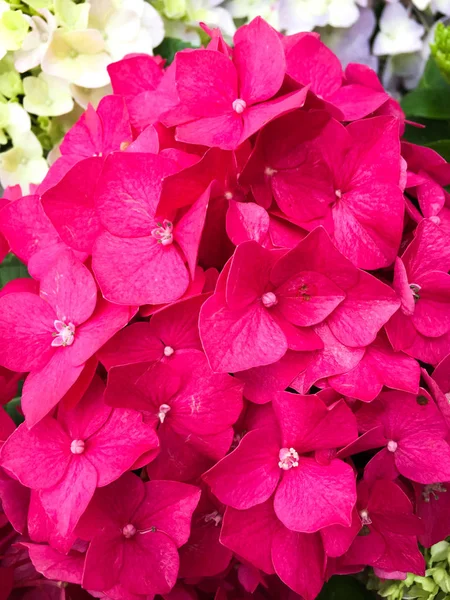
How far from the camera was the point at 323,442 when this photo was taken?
0.46 m

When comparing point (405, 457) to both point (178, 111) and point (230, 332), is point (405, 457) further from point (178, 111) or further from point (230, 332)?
point (178, 111)

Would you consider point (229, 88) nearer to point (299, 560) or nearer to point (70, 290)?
point (70, 290)

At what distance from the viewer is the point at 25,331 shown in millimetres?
497

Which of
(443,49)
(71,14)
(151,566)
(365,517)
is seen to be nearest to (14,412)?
(151,566)

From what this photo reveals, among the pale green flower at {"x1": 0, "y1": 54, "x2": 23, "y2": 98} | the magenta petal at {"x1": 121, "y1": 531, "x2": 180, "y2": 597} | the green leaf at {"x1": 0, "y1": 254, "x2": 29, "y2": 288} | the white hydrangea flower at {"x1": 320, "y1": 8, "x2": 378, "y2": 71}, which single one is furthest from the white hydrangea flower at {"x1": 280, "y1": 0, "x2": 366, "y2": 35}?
the magenta petal at {"x1": 121, "y1": 531, "x2": 180, "y2": 597}

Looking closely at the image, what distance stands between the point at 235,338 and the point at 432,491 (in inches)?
9.2

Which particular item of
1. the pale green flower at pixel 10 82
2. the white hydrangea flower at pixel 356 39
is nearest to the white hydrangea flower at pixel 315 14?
the white hydrangea flower at pixel 356 39

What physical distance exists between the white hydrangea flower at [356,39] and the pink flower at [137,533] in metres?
0.67

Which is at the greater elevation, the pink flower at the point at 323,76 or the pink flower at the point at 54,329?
the pink flower at the point at 323,76

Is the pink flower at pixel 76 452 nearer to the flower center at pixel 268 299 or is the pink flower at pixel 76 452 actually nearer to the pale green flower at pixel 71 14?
the flower center at pixel 268 299

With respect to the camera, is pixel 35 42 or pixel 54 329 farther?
pixel 35 42

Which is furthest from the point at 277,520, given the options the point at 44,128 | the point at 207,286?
the point at 44,128

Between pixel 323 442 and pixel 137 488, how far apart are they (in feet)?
0.46

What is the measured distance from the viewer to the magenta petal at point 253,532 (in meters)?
0.46
